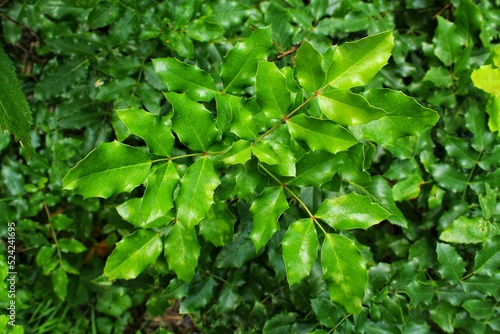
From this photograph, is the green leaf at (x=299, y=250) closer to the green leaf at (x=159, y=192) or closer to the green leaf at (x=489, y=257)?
the green leaf at (x=159, y=192)

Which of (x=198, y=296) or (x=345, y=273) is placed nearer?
(x=345, y=273)

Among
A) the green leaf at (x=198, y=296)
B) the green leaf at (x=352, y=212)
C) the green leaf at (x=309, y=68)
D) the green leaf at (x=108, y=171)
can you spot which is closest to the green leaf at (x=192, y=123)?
the green leaf at (x=108, y=171)

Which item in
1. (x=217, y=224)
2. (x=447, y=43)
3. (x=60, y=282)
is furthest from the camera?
(x=60, y=282)

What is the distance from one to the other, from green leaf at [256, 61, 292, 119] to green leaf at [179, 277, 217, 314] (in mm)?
755

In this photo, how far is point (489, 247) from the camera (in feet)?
4.67

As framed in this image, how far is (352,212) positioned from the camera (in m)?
1.05

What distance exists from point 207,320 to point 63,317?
2.70 ft

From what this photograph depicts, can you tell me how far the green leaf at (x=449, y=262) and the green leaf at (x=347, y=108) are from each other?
0.74 m

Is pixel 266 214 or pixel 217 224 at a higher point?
pixel 266 214

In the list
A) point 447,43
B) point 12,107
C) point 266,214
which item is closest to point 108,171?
point 12,107

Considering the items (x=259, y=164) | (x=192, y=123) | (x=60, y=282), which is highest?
(x=192, y=123)

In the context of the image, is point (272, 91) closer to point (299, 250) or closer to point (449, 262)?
point (299, 250)

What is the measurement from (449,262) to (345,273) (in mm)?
621

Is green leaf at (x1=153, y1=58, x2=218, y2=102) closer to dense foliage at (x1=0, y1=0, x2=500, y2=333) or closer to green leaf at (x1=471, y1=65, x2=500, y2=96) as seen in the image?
dense foliage at (x1=0, y1=0, x2=500, y2=333)
